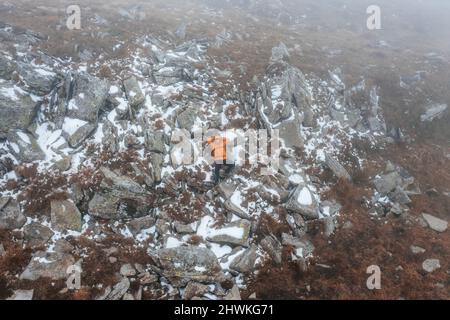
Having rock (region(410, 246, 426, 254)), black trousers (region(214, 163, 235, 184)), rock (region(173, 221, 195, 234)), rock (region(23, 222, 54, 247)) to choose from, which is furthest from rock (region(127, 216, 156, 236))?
rock (region(410, 246, 426, 254))

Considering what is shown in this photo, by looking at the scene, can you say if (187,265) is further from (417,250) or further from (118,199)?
(417,250)

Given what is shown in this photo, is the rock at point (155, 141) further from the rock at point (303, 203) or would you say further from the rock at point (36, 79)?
the rock at point (303, 203)

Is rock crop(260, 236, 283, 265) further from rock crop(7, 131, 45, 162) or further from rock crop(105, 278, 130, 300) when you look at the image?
rock crop(7, 131, 45, 162)

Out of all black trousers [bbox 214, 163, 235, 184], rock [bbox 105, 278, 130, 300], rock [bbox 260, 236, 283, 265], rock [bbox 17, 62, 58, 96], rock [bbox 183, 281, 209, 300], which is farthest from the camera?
rock [bbox 17, 62, 58, 96]

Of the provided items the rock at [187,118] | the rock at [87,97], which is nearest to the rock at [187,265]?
the rock at [187,118]

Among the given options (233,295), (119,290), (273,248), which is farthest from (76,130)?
(273,248)
